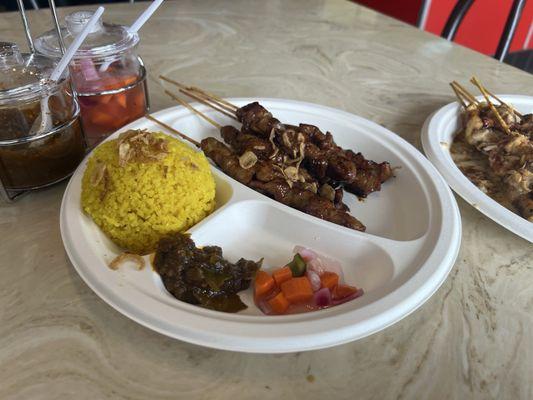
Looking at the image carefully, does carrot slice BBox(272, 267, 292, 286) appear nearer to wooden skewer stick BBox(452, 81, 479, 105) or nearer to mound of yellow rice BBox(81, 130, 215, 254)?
mound of yellow rice BBox(81, 130, 215, 254)

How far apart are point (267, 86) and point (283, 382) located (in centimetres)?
196

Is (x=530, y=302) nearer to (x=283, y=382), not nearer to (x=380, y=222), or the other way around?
(x=380, y=222)

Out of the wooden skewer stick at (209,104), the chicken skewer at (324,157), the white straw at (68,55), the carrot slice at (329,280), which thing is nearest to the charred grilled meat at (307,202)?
the chicken skewer at (324,157)

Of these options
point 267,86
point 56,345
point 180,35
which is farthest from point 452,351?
point 180,35

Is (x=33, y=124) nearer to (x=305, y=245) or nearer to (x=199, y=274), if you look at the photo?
(x=199, y=274)

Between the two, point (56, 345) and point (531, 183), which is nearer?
point (56, 345)

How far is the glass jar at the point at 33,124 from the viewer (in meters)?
1.44

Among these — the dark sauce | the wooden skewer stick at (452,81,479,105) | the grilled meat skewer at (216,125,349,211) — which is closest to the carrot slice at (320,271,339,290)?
the grilled meat skewer at (216,125,349,211)

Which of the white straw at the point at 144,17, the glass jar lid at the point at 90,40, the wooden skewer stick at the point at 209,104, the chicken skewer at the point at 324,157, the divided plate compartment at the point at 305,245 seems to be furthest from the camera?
the wooden skewer stick at the point at 209,104

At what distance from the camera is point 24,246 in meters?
1.51

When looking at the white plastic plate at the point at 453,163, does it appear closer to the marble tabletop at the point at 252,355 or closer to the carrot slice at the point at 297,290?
the marble tabletop at the point at 252,355

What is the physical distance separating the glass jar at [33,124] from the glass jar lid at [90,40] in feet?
0.43

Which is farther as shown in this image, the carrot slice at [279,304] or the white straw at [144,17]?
the white straw at [144,17]

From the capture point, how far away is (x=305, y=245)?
5.26ft
